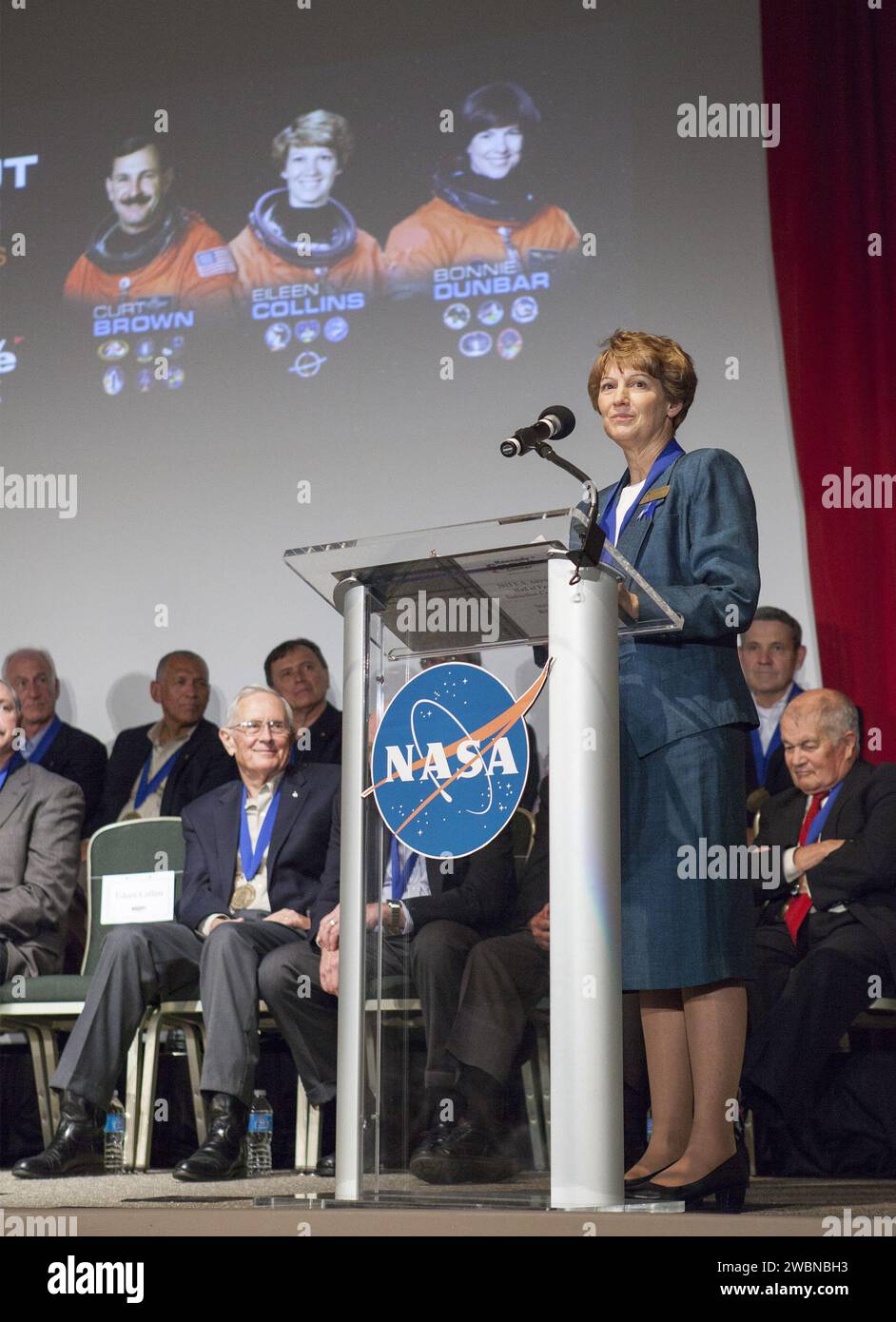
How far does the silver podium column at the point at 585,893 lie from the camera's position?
7.16ft

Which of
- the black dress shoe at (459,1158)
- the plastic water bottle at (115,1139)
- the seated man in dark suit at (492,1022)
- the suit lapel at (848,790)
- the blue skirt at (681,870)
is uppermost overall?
the suit lapel at (848,790)

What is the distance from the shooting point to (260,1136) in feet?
13.3

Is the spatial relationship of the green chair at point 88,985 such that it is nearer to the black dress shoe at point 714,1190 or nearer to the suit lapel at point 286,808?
the suit lapel at point 286,808

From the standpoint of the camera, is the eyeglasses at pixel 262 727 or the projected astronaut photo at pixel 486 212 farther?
the projected astronaut photo at pixel 486 212

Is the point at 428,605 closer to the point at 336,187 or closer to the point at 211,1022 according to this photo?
the point at 211,1022

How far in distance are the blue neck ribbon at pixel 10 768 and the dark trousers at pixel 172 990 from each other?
95 cm

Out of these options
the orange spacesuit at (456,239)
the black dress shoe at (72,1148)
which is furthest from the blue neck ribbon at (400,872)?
the orange spacesuit at (456,239)

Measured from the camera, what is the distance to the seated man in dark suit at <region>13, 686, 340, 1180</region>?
11.5ft

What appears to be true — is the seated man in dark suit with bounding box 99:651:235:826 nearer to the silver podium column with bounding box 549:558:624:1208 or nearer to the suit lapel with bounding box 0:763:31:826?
the suit lapel with bounding box 0:763:31:826

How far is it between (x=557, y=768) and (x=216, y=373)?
3.78m

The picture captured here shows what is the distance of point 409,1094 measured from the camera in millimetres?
2279

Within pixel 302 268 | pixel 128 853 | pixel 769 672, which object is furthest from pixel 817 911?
pixel 302 268

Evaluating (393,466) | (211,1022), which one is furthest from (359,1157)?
(393,466)

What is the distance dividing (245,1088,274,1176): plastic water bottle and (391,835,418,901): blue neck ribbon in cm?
178
